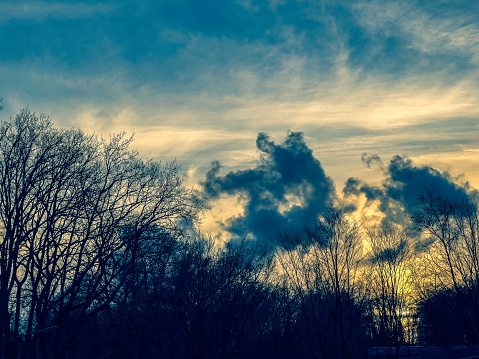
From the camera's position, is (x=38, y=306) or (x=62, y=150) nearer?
(x=38, y=306)

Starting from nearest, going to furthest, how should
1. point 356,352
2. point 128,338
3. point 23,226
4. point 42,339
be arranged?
1. point 23,226
2. point 42,339
3. point 128,338
4. point 356,352

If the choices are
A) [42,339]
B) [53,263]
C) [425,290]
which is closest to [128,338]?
[42,339]

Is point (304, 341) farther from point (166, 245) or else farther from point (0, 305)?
point (0, 305)

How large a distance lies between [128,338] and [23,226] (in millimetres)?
16688

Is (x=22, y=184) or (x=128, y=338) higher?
(x=22, y=184)

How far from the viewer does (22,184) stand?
2372 centimetres

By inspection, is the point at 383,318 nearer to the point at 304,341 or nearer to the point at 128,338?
the point at 304,341

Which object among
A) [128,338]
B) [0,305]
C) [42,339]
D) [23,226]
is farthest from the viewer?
[128,338]

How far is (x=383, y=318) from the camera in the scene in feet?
160

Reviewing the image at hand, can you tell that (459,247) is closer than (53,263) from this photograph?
No

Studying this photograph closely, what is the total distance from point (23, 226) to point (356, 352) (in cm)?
5035

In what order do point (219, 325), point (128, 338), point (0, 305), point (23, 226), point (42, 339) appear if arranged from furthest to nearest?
1. point (219, 325)
2. point (128, 338)
3. point (42, 339)
4. point (23, 226)
5. point (0, 305)

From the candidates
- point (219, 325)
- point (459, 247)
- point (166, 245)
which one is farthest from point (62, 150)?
point (459, 247)

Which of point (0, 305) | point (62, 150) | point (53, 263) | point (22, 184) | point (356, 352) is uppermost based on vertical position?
point (62, 150)
